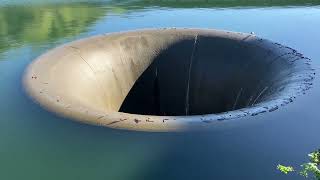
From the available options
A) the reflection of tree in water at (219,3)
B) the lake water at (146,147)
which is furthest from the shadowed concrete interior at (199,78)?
the reflection of tree in water at (219,3)

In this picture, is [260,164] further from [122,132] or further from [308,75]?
[308,75]

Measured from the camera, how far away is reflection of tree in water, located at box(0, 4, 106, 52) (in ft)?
30.0

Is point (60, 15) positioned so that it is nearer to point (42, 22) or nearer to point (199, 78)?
point (42, 22)

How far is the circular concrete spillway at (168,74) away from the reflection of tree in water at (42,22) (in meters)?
2.73

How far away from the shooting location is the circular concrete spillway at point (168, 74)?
16.8 ft

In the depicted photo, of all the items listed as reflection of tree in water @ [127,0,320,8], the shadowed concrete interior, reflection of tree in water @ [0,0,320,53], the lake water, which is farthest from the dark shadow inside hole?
reflection of tree in water @ [127,0,320,8]

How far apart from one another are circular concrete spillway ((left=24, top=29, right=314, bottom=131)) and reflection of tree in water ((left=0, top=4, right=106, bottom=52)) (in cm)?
273

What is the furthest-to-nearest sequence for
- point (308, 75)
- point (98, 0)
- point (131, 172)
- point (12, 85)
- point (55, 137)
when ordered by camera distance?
point (98, 0), point (12, 85), point (308, 75), point (55, 137), point (131, 172)

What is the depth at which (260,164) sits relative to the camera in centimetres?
387

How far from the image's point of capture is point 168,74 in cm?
700

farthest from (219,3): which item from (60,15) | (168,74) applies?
(168,74)

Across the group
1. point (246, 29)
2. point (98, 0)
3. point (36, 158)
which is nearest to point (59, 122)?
point (36, 158)

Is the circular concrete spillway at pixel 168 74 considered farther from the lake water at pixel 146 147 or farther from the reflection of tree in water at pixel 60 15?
the reflection of tree in water at pixel 60 15

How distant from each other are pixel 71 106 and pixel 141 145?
893 millimetres
